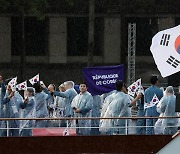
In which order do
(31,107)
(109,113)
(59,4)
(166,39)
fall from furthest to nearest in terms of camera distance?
(59,4)
(31,107)
(109,113)
(166,39)

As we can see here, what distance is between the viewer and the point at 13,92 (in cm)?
1642

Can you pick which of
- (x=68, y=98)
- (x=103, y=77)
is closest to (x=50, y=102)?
(x=68, y=98)

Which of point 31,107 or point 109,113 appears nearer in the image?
point 109,113

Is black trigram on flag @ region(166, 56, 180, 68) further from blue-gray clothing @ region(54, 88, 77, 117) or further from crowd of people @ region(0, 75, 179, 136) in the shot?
blue-gray clothing @ region(54, 88, 77, 117)

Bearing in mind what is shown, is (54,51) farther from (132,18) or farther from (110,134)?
(110,134)

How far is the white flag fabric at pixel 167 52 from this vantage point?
44.5 ft

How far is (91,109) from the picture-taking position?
16.4 metres

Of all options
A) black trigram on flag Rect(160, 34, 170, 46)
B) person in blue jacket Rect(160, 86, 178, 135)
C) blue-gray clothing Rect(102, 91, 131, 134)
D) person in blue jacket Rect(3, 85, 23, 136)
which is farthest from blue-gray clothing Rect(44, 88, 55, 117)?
black trigram on flag Rect(160, 34, 170, 46)

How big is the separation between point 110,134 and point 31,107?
2.15 meters

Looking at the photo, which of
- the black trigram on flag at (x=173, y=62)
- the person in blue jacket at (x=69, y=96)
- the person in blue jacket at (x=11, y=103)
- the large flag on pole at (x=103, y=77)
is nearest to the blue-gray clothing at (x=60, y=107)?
the person in blue jacket at (x=69, y=96)

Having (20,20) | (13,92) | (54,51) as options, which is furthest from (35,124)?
(54,51)

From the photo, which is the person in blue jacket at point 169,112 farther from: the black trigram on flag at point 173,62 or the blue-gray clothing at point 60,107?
the blue-gray clothing at point 60,107

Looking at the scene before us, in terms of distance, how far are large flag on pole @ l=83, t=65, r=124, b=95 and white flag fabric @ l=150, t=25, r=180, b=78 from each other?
119 inches

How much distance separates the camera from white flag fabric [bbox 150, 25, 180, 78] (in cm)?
1356
